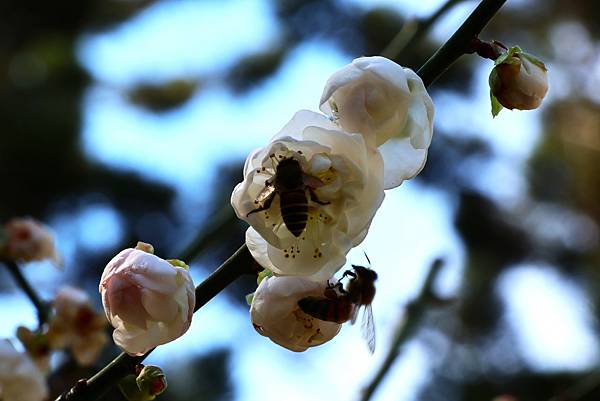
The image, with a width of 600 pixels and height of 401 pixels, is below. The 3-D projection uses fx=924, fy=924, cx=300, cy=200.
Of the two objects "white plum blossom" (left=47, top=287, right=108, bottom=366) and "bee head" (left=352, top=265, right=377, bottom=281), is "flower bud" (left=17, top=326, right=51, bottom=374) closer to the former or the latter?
"white plum blossom" (left=47, top=287, right=108, bottom=366)

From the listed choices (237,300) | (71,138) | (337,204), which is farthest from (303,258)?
(71,138)

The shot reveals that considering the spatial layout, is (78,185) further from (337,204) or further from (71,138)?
(337,204)

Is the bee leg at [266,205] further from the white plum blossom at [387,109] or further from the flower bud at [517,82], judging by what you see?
the flower bud at [517,82]

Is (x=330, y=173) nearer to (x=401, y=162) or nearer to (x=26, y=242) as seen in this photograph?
(x=401, y=162)

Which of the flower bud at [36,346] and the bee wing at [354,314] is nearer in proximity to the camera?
the bee wing at [354,314]

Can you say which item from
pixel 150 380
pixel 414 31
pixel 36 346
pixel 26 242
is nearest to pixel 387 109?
pixel 150 380

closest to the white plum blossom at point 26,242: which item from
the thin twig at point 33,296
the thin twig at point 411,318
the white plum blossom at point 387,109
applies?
the thin twig at point 33,296
